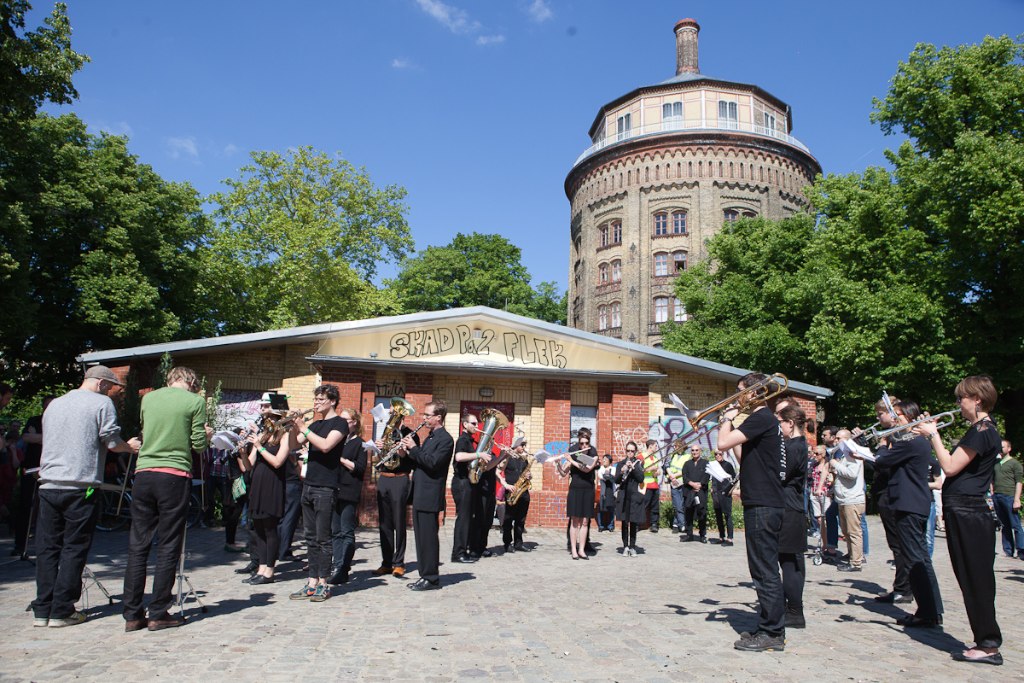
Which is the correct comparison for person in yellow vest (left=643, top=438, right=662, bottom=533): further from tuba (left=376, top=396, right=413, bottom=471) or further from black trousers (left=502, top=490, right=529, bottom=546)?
tuba (left=376, top=396, right=413, bottom=471)

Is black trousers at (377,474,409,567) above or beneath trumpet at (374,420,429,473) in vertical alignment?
beneath

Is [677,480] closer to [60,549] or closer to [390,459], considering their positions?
[390,459]

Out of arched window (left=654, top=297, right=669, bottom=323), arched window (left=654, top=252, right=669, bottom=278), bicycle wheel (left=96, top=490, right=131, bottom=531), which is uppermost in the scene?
arched window (left=654, top=252, right=669, bottom=278)

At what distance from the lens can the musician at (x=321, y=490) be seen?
720cm

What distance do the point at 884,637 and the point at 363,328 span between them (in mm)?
12915

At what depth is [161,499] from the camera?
5824 mm

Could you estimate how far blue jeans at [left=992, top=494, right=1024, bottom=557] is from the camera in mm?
12258

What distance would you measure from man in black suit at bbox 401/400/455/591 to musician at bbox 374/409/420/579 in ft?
1.35

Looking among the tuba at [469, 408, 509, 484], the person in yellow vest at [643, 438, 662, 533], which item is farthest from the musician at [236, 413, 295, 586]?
the person in yellow vest at [643, 438, 662, 533]

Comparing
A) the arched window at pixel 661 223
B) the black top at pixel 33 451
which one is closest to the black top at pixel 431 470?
the black top at pixel 33 451

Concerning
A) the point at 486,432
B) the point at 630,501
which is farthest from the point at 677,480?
the point at 486,432

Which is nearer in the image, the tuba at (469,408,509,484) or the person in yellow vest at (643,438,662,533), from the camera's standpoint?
the tuba at (469,408,509,484)

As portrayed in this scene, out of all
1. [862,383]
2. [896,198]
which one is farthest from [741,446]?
[896,198]

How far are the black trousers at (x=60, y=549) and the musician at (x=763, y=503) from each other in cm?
542
